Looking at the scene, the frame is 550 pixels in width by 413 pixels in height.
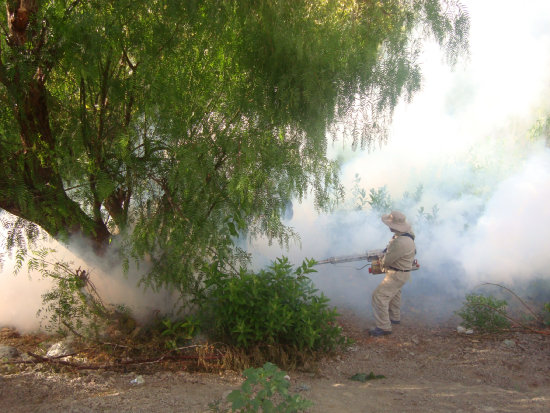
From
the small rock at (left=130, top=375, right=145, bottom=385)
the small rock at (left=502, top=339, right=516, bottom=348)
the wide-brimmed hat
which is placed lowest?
the small rock at (left=130, top=375, right=145, bottom=385)

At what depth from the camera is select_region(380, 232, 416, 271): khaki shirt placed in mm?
5949

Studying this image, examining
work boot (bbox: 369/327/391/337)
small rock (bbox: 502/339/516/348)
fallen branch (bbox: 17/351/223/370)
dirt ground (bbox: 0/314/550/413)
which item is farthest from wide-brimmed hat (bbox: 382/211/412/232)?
fallen branch (bbox: 17/351/223/370)

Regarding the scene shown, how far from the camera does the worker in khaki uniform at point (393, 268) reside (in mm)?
5883

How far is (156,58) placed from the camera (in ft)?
13.8

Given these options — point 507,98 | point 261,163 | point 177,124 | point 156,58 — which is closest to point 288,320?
point 261,163

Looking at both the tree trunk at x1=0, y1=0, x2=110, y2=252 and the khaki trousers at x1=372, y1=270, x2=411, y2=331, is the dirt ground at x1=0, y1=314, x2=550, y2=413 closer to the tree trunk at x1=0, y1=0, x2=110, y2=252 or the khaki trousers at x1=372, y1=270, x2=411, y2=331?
the khaki trousers at x1=372, y1=270, x2=411, y2=331

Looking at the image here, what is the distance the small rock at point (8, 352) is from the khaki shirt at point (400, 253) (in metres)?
4.11

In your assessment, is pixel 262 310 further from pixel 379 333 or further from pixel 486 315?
pixel 486 315

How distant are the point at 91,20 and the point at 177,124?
3.43ft

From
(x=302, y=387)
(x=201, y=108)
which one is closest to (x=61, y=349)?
(x=302, y=387)

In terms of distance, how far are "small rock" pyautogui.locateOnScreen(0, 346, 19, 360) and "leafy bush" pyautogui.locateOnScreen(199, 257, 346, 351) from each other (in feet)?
5.85

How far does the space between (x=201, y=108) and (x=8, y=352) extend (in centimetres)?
288

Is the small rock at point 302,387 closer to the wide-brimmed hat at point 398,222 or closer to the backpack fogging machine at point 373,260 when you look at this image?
the backpack fogging machine at point 373,260

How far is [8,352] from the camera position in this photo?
14.9 ft
